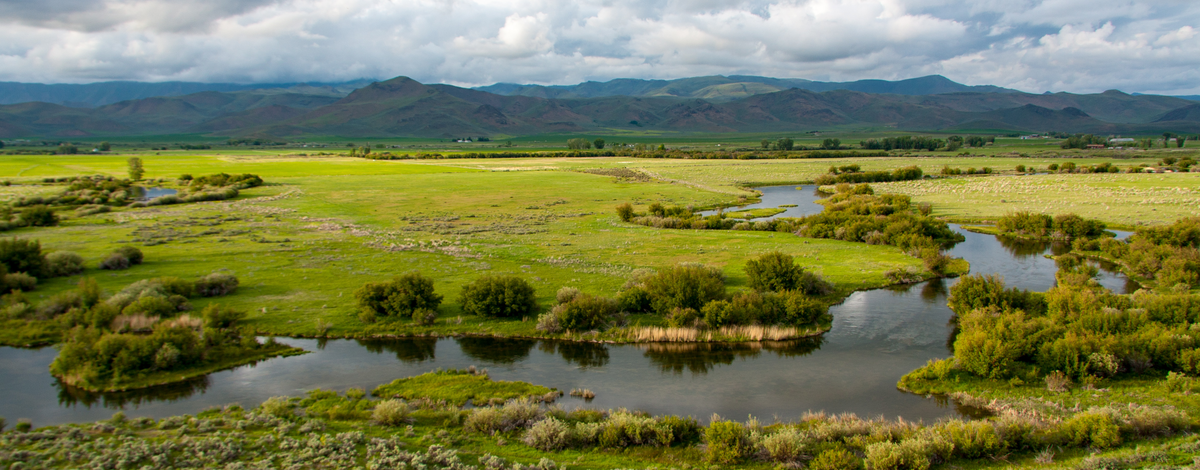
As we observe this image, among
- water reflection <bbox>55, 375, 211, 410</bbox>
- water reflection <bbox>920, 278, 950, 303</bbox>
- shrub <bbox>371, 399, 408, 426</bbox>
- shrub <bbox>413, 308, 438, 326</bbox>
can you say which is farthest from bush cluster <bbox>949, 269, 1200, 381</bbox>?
water reflection <bbox>55, 375, 211, 410</bbox>

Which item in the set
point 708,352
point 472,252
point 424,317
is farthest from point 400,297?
point 472,252

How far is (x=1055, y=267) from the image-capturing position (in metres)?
32.8

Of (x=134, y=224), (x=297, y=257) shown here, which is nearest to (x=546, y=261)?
(x=297, y=257)

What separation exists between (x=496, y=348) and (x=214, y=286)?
1380cm

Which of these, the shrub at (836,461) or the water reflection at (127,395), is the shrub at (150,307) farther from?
the shrub at (836,461)

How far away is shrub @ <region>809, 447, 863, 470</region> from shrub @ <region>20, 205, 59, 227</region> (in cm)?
5488

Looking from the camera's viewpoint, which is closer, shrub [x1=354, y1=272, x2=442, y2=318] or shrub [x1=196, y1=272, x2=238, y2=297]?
shrub [x1=354, y1=272, x2=442, y2=318]

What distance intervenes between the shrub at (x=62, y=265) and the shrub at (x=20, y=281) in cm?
223

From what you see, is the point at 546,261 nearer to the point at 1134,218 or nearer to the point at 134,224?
the point at 134,224

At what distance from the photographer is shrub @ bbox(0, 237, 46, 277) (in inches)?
1088

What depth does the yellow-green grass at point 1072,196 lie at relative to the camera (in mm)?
47594

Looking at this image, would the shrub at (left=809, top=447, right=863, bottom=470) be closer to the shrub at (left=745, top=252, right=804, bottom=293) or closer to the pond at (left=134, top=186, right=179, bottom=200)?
the shrub at (left=745, top=252, right=804, bottom=293)

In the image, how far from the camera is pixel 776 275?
1048 inches

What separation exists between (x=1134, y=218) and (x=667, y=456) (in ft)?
159
